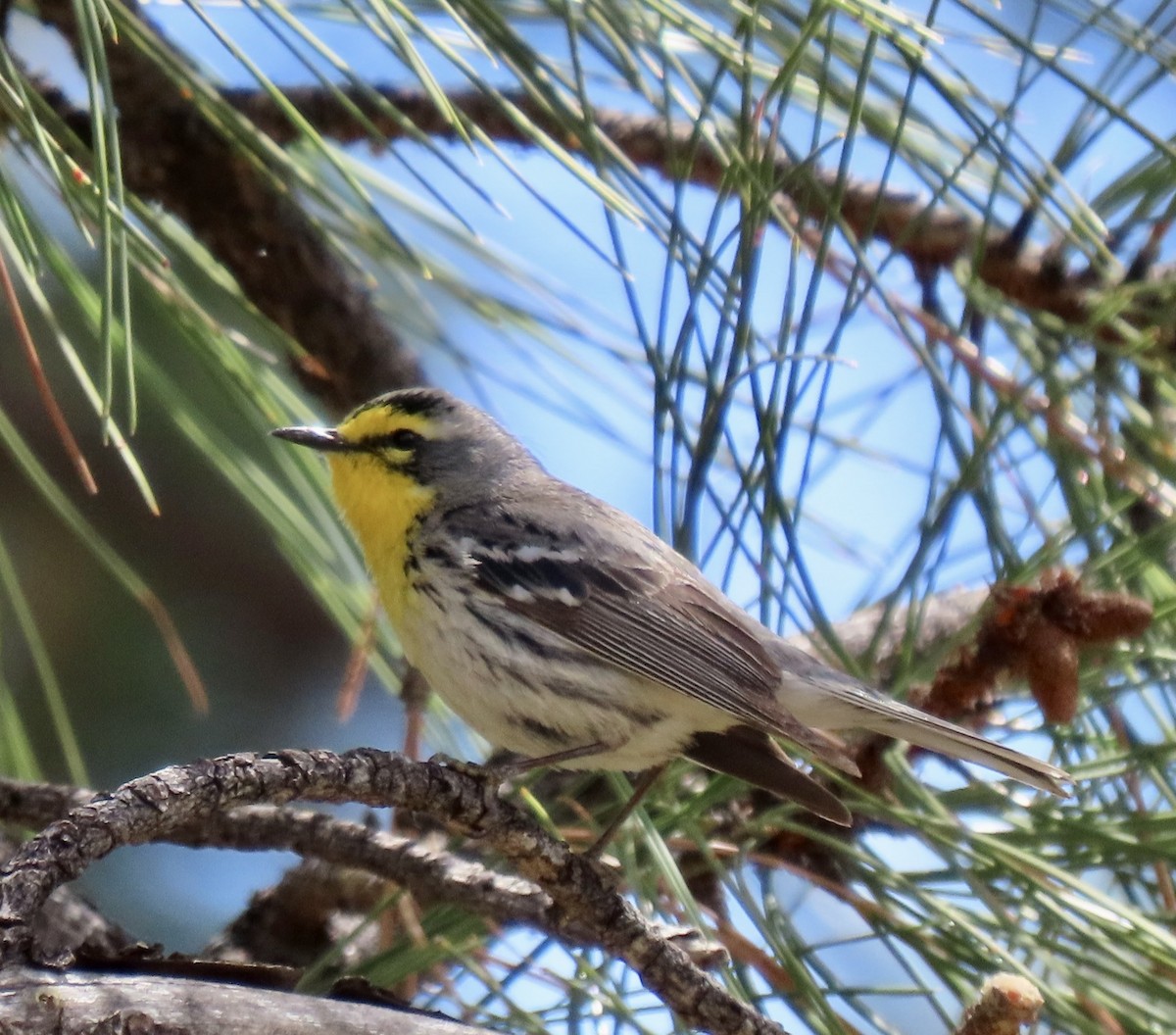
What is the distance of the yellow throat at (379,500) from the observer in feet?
7.29

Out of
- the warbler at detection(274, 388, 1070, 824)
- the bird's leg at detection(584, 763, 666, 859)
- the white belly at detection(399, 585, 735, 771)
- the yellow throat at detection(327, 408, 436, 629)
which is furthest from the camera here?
the yellow throat at detection(327, 408, 436, 629)

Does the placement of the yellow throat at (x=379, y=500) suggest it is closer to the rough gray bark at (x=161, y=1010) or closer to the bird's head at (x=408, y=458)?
the bird's head at (x=408, y=458)

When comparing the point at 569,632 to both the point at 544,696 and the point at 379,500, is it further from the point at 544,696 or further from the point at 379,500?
the point at 379,500

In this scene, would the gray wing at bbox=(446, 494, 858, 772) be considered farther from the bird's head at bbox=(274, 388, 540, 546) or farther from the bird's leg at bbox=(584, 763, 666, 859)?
the bird's leg at bbox=(584, 763, 666, 859)

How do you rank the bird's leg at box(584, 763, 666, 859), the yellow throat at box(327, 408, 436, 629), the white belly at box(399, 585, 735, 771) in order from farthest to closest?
the yellow throat at box(327, 408, 436, 629) → the white belly at box(399, 585, 735, 771) → the bird's leg at box(584, 763, 666, 859)

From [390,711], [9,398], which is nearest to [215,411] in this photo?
[9,398]

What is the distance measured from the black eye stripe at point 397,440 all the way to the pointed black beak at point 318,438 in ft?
0.24

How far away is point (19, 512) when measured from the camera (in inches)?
110

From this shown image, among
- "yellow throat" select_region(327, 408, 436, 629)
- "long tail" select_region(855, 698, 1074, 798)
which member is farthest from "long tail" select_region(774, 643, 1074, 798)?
"yellow throat" select_region(327, 408, 436, 629)

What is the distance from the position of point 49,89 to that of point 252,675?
55.3 inches

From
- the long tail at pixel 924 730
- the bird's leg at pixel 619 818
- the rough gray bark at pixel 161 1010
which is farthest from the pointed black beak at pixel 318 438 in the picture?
the rough gray bark at pixel 161 1010

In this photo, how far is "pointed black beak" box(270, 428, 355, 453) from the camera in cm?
190

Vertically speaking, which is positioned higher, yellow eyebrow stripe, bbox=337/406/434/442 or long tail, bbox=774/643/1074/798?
long tail, bbox=774/643/1074/798

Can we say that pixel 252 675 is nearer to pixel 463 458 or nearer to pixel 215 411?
pixel 215 411
